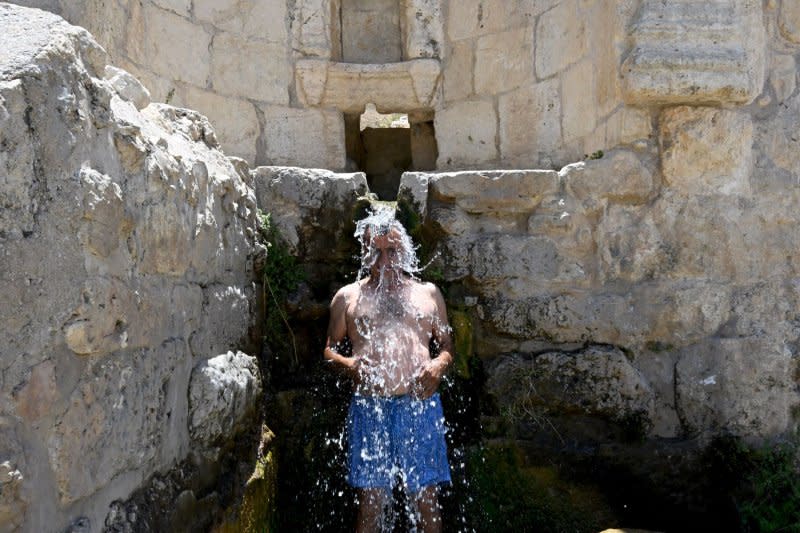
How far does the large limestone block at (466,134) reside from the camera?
540cm

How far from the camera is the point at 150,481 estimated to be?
2.60 m

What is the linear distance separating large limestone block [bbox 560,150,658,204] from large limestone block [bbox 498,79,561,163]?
2.49ft

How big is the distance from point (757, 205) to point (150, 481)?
3.10m

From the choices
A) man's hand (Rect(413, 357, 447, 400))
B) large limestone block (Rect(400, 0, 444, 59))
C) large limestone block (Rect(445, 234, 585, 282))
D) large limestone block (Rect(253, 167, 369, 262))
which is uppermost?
large limestone block (Rect(400, 0, 444, 59))

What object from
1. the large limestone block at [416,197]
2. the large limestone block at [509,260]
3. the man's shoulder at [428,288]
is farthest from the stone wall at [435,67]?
the man's shoulder at [428,288]

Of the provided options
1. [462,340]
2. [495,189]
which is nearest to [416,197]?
[495,189]

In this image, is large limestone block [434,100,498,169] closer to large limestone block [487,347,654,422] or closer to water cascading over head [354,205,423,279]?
water cascading over head [354,205,423,279]

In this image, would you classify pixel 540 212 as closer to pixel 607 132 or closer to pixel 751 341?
pixel 607 132

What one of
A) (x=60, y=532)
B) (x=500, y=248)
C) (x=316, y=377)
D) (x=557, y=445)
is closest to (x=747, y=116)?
(x=500, y=248)

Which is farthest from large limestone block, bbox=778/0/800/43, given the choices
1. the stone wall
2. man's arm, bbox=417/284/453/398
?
man's arm, bbox=417/284/453/398

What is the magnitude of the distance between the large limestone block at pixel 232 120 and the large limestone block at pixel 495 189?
156cm

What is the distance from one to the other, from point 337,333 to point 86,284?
1.83 metres

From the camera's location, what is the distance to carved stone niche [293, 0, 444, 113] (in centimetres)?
546

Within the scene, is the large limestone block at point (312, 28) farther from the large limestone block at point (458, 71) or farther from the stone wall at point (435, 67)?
the large limestone block at point (458, 71)
